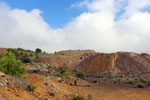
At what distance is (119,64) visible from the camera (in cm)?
3812

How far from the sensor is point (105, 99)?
11.3 m

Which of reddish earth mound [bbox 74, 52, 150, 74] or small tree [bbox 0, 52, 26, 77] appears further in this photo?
reddish earth mound [bbox 74, 52, 150, 74]

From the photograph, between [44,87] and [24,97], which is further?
[44,87]

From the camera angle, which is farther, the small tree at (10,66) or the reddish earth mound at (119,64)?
the reddish earth mound at (119,64)

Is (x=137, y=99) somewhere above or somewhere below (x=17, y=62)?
below

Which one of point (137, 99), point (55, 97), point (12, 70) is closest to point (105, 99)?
point (137, 99)

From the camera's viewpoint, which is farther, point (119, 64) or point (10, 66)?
point (119, 64)

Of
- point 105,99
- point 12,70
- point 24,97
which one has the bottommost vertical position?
point 105,99

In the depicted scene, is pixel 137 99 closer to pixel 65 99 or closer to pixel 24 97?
pixel 65 99

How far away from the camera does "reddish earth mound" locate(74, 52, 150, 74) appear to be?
117ft

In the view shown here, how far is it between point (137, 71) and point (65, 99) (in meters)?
27.9

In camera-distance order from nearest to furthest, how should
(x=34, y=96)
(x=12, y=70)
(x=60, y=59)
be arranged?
1. (x=34, y=96)
2. (x=12, y=70)
3. (x=60, y=59)

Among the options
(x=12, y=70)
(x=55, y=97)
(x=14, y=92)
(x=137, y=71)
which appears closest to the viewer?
(x=14, y=92)

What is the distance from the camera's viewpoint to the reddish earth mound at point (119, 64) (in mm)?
35688
